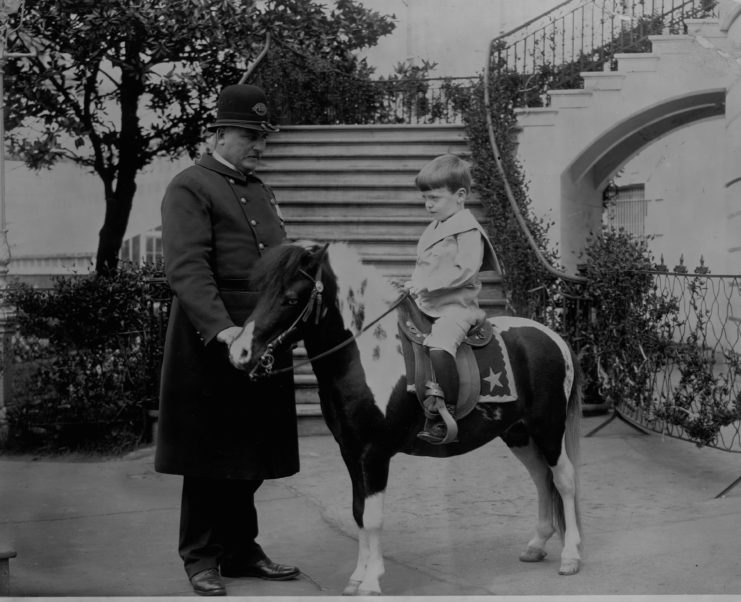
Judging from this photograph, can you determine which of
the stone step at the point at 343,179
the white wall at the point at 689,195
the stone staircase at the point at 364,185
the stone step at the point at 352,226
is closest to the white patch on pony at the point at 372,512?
the stone staircase at the point at 364,185

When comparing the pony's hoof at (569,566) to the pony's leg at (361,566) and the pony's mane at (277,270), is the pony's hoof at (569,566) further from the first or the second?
the pony's mane at (277,270)

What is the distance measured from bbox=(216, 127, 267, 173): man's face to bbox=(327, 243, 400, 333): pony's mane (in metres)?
0.64

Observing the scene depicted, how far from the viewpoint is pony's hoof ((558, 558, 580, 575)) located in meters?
4.30

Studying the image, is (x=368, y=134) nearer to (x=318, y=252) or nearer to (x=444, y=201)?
(x=444, y=201)

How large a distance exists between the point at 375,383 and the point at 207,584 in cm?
111

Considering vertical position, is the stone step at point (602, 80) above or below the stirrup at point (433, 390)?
above

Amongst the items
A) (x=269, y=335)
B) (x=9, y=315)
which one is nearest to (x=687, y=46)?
(x=9, y=315)

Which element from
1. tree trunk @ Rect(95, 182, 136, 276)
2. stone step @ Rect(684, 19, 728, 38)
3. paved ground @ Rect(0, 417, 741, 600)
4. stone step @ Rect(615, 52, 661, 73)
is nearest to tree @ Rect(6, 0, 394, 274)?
tree trunk @ Rect(95, 182, 136, 276)

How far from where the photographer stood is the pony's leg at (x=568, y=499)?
4.37 metres

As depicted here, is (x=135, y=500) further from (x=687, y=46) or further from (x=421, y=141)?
(x=687, y=46)

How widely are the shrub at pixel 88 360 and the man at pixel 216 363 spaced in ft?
11.8

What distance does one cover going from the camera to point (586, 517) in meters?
5.46

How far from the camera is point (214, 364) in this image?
4090 millimetres

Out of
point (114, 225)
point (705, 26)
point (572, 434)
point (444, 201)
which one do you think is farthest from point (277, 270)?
point (705, 26)
